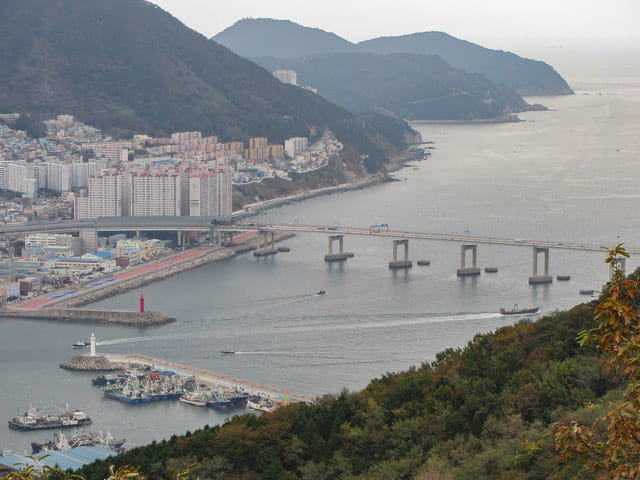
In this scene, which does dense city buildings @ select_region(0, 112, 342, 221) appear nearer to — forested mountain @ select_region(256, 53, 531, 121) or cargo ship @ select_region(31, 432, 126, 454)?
cargo ship @ select_region(31, 432, 126, 454)

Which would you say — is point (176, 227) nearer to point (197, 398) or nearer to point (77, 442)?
point (197, 398)

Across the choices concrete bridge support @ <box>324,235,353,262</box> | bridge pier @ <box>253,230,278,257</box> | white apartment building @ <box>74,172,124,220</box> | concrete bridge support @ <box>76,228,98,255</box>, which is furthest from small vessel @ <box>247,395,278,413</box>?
white apartment building @ <box>74,172,124,220</box>

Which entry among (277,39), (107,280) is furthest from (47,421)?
(277,39)

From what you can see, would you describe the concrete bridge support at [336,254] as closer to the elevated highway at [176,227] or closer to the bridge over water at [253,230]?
the bridge over water at [253,230]

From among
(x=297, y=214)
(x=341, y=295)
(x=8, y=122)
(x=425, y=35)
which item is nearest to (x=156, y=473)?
(x=341, y=295)

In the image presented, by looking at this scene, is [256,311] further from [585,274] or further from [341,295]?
[585,274]

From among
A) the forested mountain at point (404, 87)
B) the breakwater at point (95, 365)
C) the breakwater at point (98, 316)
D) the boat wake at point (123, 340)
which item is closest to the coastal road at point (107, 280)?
the breakwater at point (98, 316)
